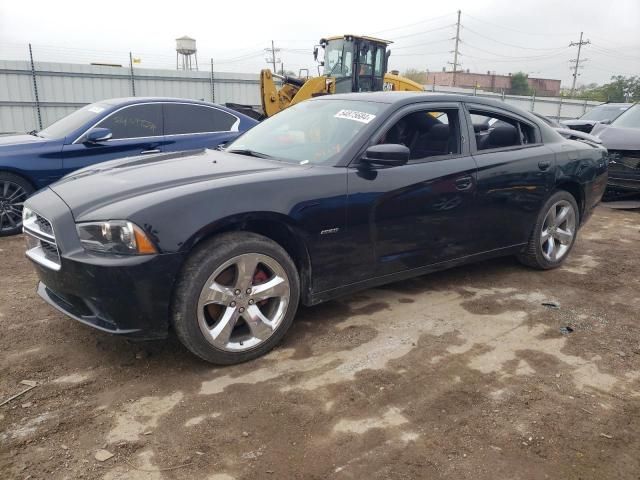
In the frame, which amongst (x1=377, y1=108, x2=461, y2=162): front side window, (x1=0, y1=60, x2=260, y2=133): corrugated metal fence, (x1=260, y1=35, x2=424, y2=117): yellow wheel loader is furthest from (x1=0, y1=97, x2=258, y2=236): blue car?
(x1=0, y1=60, x2=260, y2=133): corrugated metal fence

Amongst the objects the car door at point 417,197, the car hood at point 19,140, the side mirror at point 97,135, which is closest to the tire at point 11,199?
the car hood at point 19,140

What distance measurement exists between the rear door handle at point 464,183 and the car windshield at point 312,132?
0.81 metres

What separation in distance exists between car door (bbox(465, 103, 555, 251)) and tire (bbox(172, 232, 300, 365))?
182 cm

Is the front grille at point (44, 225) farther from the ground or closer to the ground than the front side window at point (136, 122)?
closer to the ground

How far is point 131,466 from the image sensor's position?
219cm

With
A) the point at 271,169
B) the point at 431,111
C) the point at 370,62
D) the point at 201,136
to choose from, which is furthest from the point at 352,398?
the point at 370,62

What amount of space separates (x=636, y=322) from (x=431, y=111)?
7.29 feet

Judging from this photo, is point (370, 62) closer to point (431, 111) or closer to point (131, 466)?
point (431, 111)

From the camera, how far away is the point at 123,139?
6.24 metres

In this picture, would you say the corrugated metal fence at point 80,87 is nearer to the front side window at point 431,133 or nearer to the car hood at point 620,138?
the car hood at point 620,138

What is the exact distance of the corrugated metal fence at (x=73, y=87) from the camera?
14875 millimetres

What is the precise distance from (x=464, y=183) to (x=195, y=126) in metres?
4.15

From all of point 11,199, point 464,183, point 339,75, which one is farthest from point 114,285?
point 339,75

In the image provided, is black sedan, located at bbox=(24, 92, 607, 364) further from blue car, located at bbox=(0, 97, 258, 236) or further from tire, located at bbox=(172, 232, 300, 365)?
blue car, located at bbox=(0, 97, 258, 236)
